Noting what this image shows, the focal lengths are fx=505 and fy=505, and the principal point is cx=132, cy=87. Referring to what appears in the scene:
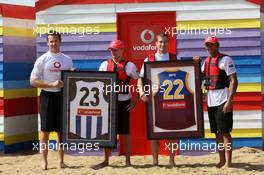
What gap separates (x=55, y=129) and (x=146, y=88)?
139 cm

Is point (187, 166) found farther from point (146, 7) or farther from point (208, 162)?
point (146, 7)

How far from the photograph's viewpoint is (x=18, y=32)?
30.1 ft

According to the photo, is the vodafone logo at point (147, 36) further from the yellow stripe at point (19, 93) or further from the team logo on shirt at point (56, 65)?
the yellow stripe at point (19, 93)

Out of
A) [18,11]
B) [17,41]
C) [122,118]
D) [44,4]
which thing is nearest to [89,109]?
[122,118]

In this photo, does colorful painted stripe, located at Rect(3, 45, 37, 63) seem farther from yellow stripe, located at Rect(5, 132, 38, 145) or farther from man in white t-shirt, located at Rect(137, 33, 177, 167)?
man in white t-shirt, located at Rect(137, 33, 177, 167)

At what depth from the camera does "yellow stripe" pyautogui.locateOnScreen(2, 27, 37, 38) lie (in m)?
8.88

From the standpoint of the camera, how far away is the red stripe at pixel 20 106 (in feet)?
29.2

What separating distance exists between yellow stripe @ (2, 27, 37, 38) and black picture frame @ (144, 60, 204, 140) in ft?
10.4

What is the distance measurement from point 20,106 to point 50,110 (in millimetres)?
2435

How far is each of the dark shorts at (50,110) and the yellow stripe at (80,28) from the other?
5.50 feet

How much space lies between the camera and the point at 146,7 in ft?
26.7

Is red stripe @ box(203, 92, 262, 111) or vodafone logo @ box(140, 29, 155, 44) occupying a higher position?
vodafone logo @ box(140, 29, 155, 44)

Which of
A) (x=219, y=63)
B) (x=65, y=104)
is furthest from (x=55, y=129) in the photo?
(x=219, y=63)

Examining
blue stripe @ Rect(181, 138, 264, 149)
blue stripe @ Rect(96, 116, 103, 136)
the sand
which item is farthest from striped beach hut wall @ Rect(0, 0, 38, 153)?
blue stripe @ Rect(181, 138, 264, 149)
